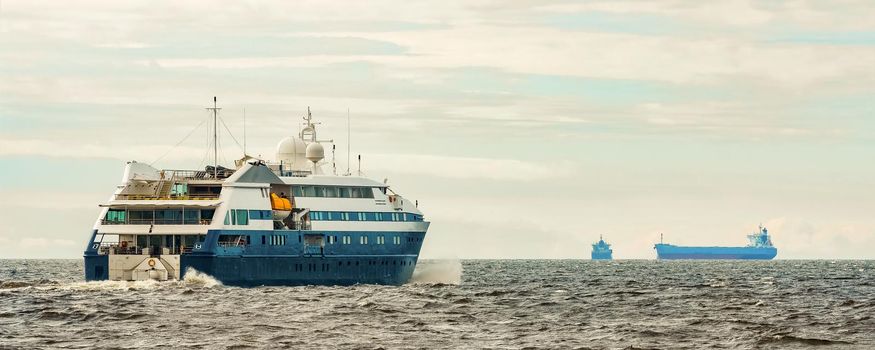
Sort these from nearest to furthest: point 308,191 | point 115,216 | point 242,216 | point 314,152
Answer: point 242,216
point 115,216
point 308,191
point 314,152

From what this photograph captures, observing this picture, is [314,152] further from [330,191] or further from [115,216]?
[115,216]

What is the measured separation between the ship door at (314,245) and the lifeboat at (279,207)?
1842 millimetres

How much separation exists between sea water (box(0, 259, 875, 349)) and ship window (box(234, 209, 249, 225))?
416cm

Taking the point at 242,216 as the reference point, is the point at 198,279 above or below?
below

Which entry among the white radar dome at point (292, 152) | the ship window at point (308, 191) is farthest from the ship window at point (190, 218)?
the white radar dome at point (292, 152)

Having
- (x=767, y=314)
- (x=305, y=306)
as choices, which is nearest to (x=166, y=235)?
(x=305, y=306)

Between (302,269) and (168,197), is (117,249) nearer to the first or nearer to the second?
(168,197)

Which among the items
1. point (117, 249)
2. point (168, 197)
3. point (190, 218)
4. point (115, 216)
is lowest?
point (117, 249)

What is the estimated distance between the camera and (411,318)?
2329 inches

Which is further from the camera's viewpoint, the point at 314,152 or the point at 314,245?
the point at 314,152

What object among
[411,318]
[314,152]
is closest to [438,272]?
[314,152]

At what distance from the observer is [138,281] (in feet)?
256

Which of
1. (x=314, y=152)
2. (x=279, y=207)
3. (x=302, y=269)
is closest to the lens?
(x=302, y=269)

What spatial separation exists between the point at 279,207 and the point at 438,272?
2249 centimetres
